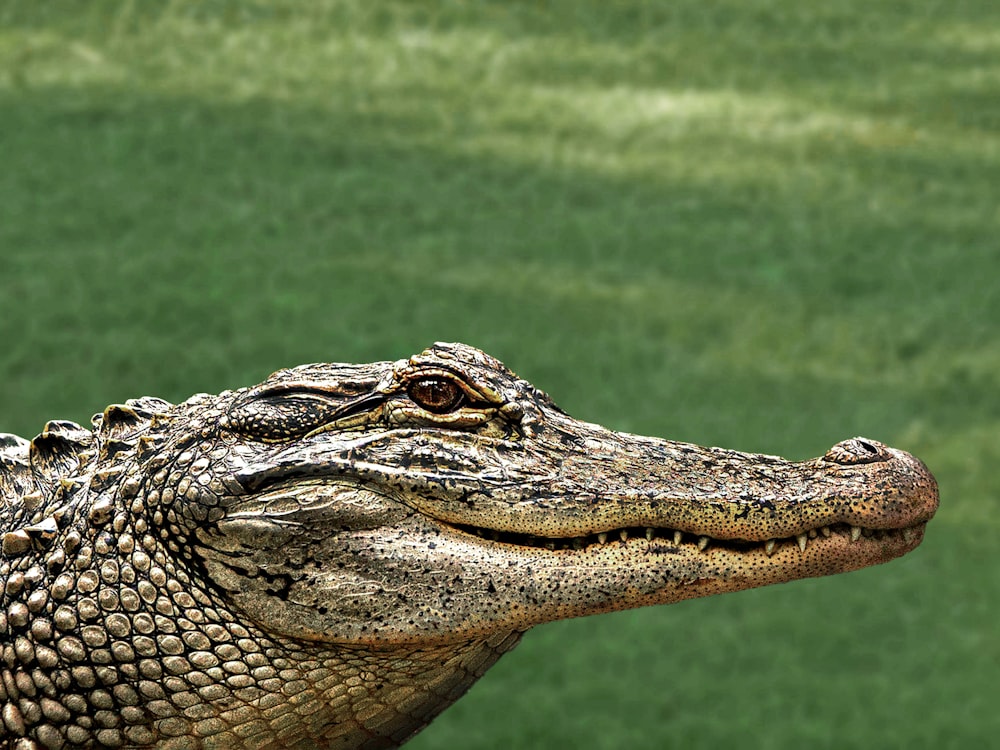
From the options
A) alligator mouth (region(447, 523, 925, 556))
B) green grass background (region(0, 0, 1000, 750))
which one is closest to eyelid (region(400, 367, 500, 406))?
alligator mouth (region(447, 523, 925, 556))

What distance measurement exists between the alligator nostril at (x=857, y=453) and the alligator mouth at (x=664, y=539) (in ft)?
0.28

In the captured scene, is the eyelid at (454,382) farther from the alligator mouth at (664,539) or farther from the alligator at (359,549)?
the alligator mouth at (664,539)

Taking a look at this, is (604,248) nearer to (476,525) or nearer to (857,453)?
(857,453)

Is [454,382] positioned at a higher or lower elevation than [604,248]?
higher

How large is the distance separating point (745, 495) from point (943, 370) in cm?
253

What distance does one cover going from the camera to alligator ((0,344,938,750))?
48.5 inches

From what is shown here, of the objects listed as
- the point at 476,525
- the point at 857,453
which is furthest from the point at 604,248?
the point at 476,525

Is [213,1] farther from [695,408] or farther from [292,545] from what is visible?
[292,545]

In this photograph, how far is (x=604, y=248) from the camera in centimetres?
372

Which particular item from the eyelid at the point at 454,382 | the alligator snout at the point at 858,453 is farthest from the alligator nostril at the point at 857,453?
the eyelid at the point at 454,382

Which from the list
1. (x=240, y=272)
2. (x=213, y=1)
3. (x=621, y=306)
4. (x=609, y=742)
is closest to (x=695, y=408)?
(x=621, y=306)

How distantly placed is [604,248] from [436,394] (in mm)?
2478

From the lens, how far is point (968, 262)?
3.80 metres

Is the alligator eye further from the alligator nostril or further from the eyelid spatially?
the alligator nostril
